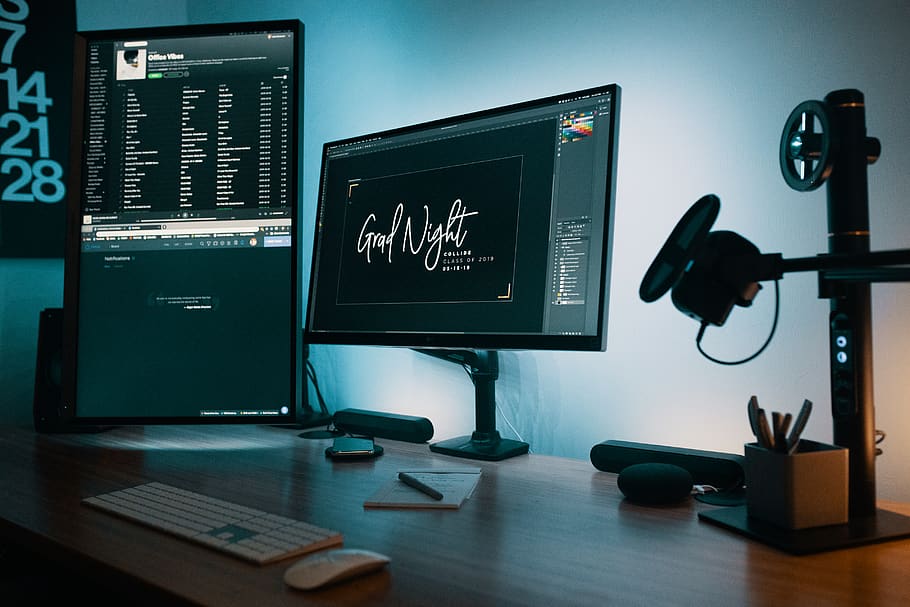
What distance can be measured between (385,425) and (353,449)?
0.17m

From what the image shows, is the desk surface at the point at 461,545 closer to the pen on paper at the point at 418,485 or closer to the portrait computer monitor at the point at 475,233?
the pen on paper at the point at 418,485

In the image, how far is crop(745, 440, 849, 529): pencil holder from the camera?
2.36ft

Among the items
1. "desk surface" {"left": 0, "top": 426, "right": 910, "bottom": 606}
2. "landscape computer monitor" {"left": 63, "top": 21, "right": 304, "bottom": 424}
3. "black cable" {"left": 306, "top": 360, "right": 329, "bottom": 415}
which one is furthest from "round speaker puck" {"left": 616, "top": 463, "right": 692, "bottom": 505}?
"black cable" {"left": 306, "top": 360, "right": 329, "bottom": 415}

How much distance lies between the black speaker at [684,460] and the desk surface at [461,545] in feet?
0.11

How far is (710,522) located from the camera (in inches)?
30.8

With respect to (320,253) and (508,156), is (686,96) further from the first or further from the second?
(320,253)

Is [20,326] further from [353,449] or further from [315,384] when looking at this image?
[353,449]

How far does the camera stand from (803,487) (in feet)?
2.37

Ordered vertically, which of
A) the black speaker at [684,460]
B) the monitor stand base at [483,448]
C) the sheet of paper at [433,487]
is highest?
the black speaker at [684,460]

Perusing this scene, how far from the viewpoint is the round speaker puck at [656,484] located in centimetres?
85

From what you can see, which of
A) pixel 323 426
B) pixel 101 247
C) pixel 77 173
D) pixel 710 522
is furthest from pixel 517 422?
pixel 77 173

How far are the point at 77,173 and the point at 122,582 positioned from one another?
0.91 m

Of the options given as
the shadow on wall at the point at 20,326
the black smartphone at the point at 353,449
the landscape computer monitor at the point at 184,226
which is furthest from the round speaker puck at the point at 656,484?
the shadow on wall at the point at 20,326

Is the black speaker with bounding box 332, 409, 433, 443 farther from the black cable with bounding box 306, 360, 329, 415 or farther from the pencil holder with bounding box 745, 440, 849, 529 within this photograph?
the pencil holder with bounding box 745, 440, 849, 529
